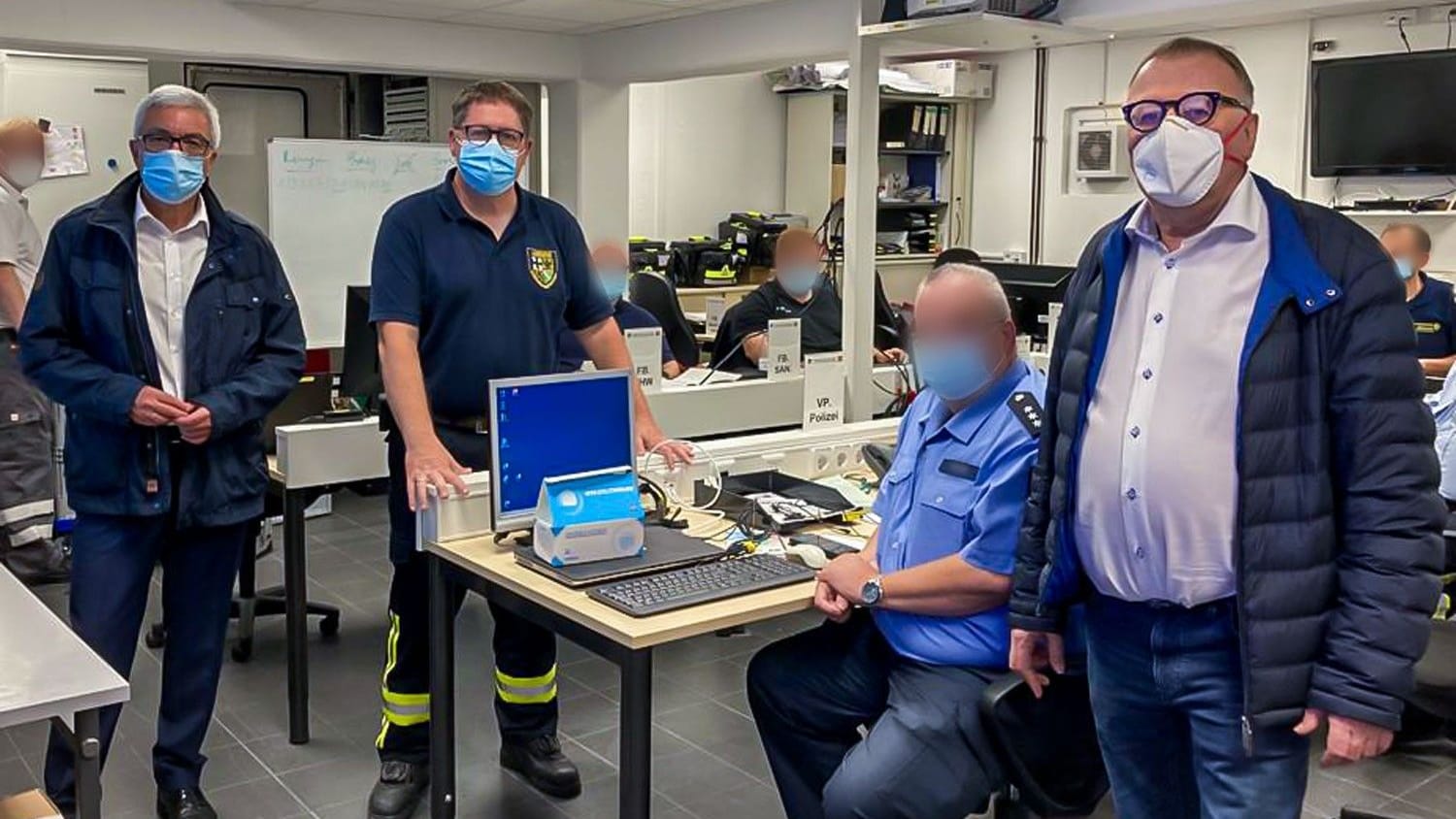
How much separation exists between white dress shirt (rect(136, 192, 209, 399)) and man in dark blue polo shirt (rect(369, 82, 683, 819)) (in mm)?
393

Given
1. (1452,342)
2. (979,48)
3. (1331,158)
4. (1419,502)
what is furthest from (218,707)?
(1331,158)

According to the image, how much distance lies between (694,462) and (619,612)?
31.4 inches

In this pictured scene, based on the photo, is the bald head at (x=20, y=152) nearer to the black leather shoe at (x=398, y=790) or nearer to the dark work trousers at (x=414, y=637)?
the dark work trousers at (x=414, y=637)

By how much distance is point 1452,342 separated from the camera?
5.98 m

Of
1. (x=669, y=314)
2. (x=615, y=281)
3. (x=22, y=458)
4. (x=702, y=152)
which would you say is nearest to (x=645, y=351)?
(x=615, y=281)

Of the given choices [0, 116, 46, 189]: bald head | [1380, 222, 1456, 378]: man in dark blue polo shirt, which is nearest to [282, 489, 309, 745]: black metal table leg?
[0, 116, 46, 189]: bald head

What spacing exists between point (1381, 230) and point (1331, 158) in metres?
0.45

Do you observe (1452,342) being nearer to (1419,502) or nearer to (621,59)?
(621,59)

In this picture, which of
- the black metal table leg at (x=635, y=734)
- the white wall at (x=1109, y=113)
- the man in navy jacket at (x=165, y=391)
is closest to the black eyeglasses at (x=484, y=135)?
the man in navy jacket at (x=165, y=391)

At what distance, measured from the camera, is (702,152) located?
8477 millimetres

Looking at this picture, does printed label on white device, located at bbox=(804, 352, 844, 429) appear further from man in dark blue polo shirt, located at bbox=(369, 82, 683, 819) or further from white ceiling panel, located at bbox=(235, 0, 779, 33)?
white ceiling panel, located at bbox=(235, 0, 779, 33)

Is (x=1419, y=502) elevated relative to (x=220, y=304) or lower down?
lower down

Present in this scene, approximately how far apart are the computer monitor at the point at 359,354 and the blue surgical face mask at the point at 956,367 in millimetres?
2170

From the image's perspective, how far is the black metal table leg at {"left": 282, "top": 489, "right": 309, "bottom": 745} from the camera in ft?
11.3
